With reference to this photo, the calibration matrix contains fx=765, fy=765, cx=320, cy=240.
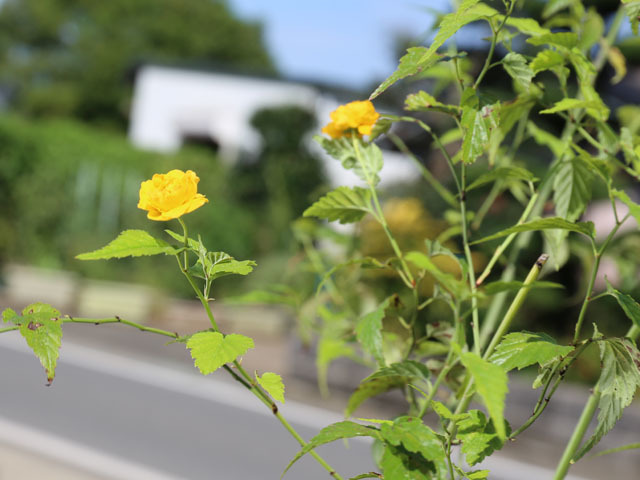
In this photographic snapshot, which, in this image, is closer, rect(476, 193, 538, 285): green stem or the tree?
rect(476, 193, 538, 285): green stem

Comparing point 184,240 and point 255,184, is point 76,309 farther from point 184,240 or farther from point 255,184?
point 184,240

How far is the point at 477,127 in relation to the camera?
0.62m

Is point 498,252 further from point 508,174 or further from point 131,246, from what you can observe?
point 131,246

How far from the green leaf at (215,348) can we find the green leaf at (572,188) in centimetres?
33

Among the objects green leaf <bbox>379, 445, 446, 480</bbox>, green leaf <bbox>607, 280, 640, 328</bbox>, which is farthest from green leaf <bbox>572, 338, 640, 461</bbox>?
green leaf <bbox>379, 445, 446, 480</bbox>

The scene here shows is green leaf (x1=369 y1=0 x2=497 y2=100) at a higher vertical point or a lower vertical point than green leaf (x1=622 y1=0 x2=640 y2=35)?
lower

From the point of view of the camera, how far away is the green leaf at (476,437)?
0.58 m

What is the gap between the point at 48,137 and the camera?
12.7 metres

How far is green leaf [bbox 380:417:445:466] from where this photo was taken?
0.52m

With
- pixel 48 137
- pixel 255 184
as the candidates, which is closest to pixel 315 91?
pixel 255 184

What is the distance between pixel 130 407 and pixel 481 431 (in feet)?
19.3

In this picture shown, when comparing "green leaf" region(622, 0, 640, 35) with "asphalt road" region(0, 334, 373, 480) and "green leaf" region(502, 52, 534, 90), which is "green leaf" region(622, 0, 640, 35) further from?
"asphalt road" region(0, 334, 373, 480)

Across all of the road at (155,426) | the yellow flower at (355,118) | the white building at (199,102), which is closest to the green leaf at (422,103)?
the yellow flower at (355,118)

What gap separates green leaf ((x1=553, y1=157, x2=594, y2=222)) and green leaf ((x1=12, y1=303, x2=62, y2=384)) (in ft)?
1.48
